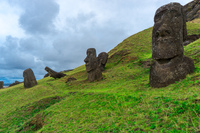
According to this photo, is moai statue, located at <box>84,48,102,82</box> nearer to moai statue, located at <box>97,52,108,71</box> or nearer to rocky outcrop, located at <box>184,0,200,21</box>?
moai statue, located at <box>97,52,108,71</box>

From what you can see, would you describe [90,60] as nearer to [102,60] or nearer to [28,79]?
[102,60]

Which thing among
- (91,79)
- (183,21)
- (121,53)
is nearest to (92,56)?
(91,79)

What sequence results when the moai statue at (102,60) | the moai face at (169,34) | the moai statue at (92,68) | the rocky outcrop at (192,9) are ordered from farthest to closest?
1. the rocky outcrop at (192,9)
2. the moai statue at (102,60)
3. the moai statue at (92,68)
4. the moai face at (169,34)

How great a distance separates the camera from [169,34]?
9375 millimetres

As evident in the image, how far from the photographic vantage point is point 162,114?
5016mm

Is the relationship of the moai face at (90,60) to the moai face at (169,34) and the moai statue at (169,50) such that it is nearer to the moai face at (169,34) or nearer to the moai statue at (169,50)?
the moai statue at (169,50)

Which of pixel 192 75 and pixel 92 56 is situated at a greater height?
pixel 92 56

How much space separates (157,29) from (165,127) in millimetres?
7921

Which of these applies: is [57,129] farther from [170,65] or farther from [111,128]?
[170,65]

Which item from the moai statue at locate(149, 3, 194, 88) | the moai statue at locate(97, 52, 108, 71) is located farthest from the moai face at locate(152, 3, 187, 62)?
the moai statue at locate(97, 52, 108, 71)

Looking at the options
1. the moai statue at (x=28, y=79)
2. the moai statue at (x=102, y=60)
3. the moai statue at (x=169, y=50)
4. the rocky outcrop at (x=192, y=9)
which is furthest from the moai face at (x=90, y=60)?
the rocky outcrop at (x=192, y=9)

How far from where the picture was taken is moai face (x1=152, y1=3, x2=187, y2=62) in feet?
30.2

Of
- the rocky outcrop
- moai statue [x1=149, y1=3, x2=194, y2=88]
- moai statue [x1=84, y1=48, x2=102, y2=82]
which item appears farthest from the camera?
the rocky outcrop

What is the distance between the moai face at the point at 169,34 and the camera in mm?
9195
